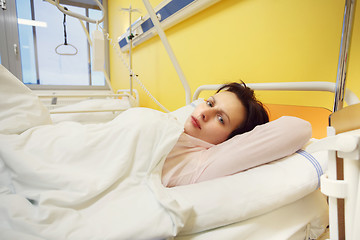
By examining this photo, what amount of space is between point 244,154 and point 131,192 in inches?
14.2

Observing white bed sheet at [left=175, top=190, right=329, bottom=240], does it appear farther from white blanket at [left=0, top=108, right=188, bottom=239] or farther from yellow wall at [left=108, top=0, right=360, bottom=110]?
yellow wall at [left=108, top=0, right=360, bottom=110]

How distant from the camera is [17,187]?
501mm

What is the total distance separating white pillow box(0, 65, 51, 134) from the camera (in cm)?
70

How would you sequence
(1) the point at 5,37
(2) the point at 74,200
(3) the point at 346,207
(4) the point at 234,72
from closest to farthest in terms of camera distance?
(3) the point at 346,207 → (2) the point at 74,200 → (4) the point at 234,72 → (1) the point at 5,37

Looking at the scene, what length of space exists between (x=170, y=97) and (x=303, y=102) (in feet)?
4.11

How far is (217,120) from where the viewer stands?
836 millimetres

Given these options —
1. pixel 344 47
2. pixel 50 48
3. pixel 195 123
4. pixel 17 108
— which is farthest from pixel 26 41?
pixel 344 47

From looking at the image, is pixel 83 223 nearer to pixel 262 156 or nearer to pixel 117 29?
pixel 262 156

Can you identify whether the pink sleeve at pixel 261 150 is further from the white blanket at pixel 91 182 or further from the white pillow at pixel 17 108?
the white pillow at pixel 17 108

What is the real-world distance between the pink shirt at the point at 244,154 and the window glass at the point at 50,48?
307 centimetres

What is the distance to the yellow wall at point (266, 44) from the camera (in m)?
0.87

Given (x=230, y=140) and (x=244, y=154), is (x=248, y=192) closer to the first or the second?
(x=244, y=154)

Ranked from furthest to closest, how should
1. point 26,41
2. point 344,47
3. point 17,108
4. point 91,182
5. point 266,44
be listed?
point 26,41
point 266,44
point 17,108
point 344,47
point 91,182

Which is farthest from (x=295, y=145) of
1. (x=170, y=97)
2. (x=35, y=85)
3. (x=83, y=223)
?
(x=35, y=85)
